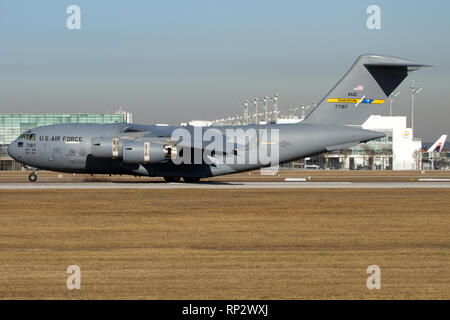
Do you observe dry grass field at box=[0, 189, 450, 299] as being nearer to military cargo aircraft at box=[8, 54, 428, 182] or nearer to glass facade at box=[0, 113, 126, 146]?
military cargo aircraft at box=[8, 54, 428, 182]

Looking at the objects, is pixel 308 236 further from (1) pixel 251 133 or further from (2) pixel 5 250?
(1) pixel 251 133

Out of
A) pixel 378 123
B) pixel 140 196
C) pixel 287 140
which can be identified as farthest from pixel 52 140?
pixel 378 123

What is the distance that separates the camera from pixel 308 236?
660 inches

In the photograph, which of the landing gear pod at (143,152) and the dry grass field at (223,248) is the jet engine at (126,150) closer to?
the landing gear pod at (143,152)

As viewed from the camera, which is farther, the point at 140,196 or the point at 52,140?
the point at 52,140

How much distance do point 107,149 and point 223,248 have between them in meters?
22.5

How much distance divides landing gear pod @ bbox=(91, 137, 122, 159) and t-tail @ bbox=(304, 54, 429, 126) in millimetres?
12231

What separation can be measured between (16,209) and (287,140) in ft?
62.5

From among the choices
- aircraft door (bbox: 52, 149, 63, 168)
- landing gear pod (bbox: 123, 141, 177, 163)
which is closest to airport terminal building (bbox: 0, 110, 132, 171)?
aircraft door (bbox: 52, 149, 63, 168)

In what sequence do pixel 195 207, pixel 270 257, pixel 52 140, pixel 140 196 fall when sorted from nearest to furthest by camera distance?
pixel 270 257 < pixel 195 207 < pixel 140 196 < pixel 52 140

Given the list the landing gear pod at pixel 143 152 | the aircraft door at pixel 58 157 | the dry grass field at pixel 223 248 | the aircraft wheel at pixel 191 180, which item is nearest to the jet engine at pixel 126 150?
the landing gear pod at pixel 143 152

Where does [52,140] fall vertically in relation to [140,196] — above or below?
above

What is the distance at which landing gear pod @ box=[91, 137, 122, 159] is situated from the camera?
35.9 metres
